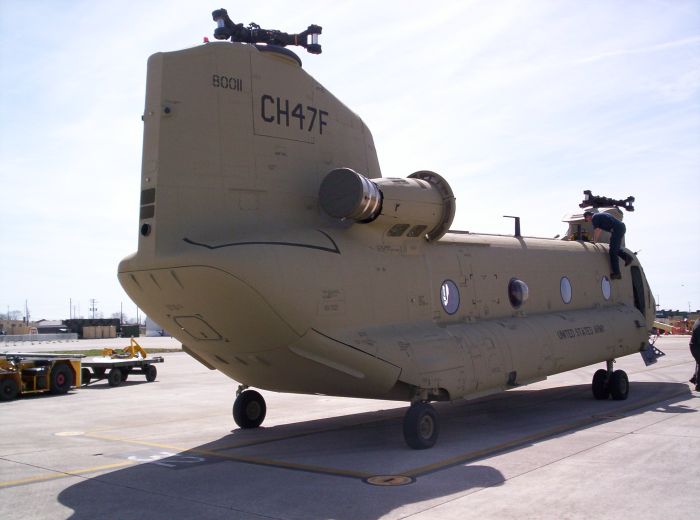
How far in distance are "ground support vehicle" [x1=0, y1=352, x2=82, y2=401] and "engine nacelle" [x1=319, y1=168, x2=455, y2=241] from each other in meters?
12.7

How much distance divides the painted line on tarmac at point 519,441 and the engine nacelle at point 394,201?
373 cm

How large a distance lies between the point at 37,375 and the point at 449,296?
13183 mm

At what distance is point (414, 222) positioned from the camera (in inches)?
447

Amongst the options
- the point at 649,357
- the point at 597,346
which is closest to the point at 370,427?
the point at 597,346

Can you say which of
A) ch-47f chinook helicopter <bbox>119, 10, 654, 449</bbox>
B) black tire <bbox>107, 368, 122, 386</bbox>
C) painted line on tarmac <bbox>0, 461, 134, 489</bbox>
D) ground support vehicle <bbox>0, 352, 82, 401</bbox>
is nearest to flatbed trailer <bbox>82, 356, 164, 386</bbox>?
black tire <bbox>107, 368, 122, 386</bbox>

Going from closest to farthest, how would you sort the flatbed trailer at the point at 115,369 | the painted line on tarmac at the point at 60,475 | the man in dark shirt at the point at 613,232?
the painted line on tarmac at the point at 60,475
the man in dark shirt at the point at 613,232
the flatbed trailer at the point at 115,369

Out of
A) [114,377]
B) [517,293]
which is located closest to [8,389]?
[114,377]

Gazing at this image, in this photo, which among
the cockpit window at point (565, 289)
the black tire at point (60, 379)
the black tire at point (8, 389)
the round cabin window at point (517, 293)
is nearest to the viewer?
the round cabin window at point (517, 293)

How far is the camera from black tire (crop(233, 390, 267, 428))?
12.6m

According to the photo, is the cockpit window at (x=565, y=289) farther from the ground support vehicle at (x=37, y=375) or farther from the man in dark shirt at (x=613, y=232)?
the ground support vehicle at (x=37, y=375)

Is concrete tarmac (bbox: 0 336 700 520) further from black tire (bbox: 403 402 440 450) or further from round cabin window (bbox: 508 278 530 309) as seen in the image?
round cabin window (bbox: 508 278 530 309)

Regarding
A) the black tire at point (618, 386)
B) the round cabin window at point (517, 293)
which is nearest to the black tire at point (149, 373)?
the round cabin window at point (517, 293)

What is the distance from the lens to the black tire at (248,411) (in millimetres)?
12562

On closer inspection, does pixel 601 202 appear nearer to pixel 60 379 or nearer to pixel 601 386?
pixel 601 386
